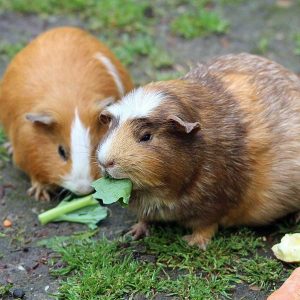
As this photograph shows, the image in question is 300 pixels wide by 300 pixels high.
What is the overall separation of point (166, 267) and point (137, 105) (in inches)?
41.3

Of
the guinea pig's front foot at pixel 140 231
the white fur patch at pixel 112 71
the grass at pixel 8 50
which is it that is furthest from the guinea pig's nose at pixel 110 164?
the grass at pixel 8 50

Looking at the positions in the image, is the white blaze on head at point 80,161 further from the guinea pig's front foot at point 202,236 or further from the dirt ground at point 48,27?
the guinea pig's front foot at point 202,236

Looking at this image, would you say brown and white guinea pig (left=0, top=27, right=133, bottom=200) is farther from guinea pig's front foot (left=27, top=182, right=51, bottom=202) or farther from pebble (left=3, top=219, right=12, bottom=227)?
pebble (left=3, top=219, right=12, bottom=227)

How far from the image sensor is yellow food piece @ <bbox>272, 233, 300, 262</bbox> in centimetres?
425

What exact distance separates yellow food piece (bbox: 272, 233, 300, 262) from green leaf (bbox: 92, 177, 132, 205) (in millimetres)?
1005

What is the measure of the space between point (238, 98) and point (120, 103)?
82 cm

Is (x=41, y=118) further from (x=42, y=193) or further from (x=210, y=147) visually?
(x=210, y=147)

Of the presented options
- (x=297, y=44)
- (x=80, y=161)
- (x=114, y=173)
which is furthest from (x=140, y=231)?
(x=297, y=44)

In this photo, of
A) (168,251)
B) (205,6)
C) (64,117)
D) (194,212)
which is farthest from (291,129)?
(205,6)

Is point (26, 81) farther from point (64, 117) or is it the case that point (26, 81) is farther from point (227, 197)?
point (227, 197)

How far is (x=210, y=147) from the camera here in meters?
4.16

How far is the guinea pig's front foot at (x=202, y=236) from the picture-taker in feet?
14.7

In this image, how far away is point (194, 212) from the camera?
14.2 ft

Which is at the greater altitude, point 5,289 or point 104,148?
point 104,148
